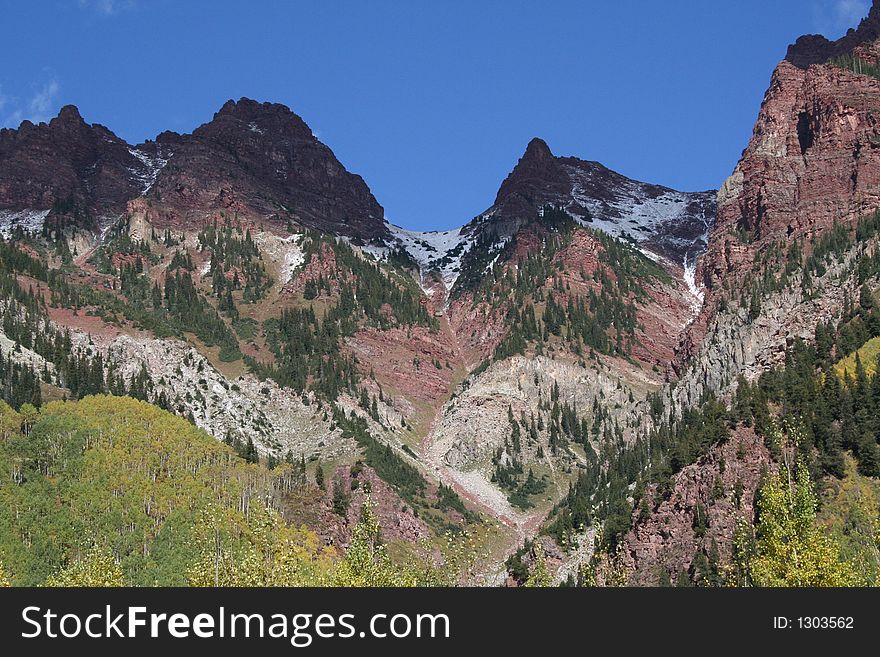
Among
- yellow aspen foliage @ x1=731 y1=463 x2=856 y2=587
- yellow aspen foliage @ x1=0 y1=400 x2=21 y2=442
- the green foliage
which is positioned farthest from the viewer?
yellow aspen foliage @ x1=0 y1=400 x2=21 y2=442

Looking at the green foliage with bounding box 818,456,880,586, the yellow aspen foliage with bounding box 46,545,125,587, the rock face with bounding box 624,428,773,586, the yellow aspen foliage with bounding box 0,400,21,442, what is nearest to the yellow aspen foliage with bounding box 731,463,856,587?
the green foliage with bounding box 818,456,880,586

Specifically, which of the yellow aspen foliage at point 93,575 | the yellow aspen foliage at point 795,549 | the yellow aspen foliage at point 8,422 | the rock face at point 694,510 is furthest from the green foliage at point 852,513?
the yellow aspen foliage at point 8,422

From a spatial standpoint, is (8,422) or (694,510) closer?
(694,510)

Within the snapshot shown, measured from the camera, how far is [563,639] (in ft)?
130

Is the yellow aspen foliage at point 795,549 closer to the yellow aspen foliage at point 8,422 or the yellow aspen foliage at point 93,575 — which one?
the yellow aspen foliage at point 93,575

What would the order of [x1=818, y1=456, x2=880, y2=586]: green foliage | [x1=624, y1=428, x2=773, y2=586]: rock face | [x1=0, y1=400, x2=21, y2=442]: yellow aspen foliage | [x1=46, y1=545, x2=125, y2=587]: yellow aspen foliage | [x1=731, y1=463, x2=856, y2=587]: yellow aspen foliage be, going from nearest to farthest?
[x1=731, y1=463, x2=856, y2=587]: yellow aspen foliage < [x1=46, y1=545, x2=125, y2=587]: yellow aspen foliage < [x1=818, y1=456, x2=880, y2=586]: green foliage < [x1=624, y1=428, x2=773, y2=586]: rock face < [x1=0, y1=400, x2=21, y2=442]: yellow aspen foliage

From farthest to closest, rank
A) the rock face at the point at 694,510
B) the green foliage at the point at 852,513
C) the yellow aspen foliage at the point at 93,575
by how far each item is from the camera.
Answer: the rock face at the point at 694,510 < the green foliage at the point at 852,513 < the yellow aspen foliage at the point at 93,575

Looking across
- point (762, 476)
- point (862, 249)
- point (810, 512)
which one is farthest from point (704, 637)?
point (862, 249)

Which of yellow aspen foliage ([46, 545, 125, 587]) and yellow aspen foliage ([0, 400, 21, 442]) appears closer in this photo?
yellow aspen foliage ([46, 545, 125, 587])

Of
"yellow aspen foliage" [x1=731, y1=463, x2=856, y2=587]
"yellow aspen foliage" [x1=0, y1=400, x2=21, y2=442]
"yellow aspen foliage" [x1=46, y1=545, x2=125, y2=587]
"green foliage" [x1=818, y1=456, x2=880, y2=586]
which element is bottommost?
"yellow aspen foliage" [x1=731, y1=463, x2=856, y2=587]

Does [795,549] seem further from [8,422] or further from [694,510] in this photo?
[8,422]

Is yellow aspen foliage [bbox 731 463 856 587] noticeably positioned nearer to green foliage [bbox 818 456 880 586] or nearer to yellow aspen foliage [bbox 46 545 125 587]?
green foliage [bbox 818 456 880 586]

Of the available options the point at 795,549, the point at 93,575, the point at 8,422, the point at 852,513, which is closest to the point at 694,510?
the point at 852,513

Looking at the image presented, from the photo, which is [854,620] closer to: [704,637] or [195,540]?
[704,637]
